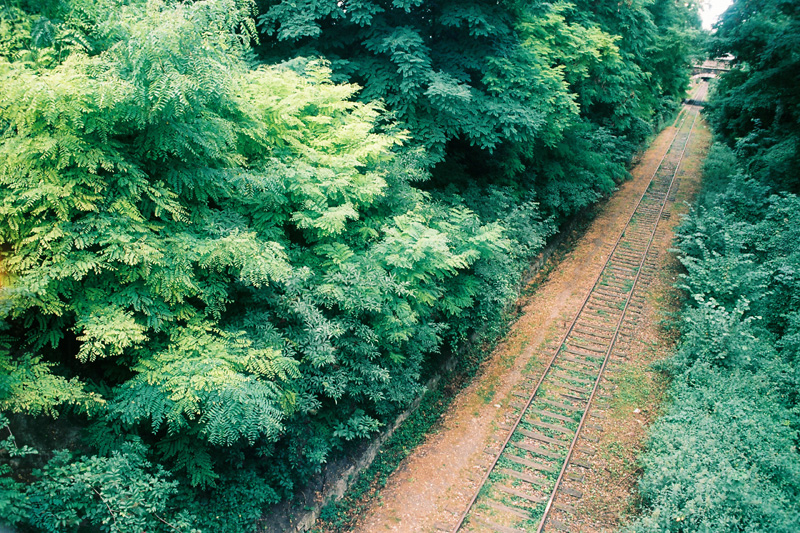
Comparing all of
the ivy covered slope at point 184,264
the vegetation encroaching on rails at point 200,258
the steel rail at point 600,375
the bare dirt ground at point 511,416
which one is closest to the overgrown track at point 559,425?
the steel rail at point 600,375

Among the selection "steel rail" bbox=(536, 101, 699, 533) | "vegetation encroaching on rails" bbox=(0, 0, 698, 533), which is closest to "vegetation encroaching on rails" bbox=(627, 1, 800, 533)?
"steel rail" bbox=(536, 101, 699, 533)

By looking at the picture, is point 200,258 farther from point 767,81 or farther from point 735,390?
point 767,81

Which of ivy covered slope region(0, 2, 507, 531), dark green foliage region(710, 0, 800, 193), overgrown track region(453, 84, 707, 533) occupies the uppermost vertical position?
dark green foliage region(710, 0, 800, 193)

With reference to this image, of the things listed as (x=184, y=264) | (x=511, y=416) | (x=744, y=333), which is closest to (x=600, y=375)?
(x=511, y=416)

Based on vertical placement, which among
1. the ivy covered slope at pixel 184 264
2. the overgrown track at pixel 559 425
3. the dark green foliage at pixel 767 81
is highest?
the dark green foliage at pixel 767 81

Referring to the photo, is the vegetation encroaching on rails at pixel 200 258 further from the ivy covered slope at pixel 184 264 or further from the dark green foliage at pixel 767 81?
the dark green foliage at pixel 767 81

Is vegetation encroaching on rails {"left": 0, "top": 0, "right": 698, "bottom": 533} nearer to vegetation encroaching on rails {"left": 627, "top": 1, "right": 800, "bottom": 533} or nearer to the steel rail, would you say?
the steel rail

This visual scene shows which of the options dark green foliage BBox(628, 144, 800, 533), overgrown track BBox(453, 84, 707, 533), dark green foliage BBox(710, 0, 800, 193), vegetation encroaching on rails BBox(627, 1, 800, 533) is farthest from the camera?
dark green foliage BBox(710, 0, 800, 193)

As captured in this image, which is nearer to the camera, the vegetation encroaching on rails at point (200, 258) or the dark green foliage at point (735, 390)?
the vegetation encroaching on rails at point (200, 258)
